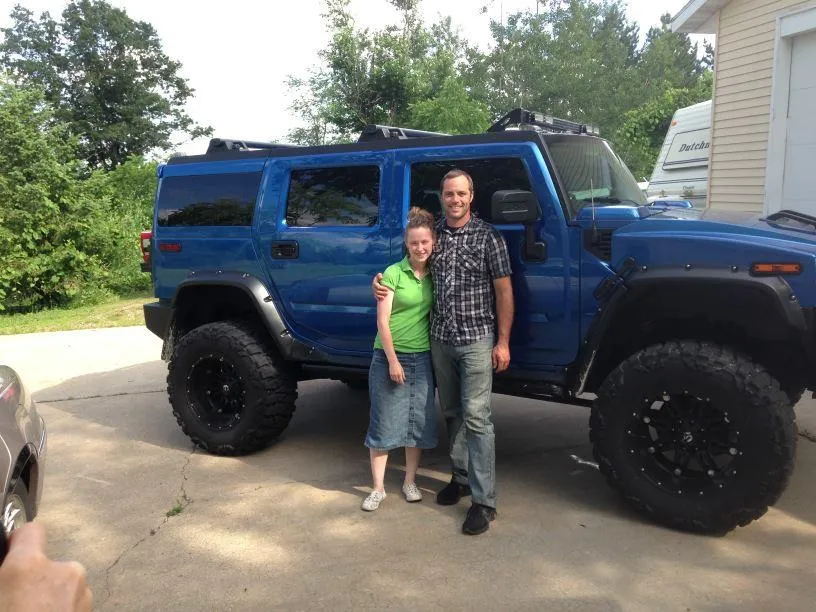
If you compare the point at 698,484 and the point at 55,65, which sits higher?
the point at 55,65

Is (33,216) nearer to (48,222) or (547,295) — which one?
(48,222)

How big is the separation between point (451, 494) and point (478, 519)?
382mm

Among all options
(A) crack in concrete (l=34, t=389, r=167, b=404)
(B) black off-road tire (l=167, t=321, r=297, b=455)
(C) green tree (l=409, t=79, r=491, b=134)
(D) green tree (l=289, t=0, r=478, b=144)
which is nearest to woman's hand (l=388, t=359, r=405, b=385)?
(B) black off-road tire (l=167, t=321, r=297, b=455)

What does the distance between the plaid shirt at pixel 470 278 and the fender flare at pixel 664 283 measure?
0.49 m

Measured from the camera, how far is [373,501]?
393 cm

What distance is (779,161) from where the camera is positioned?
916 centimetres

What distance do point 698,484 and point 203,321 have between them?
3440 millimetres

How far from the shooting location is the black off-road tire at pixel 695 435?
323cm

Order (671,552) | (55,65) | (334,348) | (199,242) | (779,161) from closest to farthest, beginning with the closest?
(671,552) → (334,348) → (199,242) → (779,161) → (55,65)

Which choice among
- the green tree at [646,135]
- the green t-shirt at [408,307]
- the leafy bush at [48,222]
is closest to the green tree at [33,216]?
the leafy bush at [48,222]

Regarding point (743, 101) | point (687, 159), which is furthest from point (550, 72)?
point (743, 101)

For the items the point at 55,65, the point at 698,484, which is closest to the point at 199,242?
the point at 698,484

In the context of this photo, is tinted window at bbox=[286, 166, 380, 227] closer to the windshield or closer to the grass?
the windshield

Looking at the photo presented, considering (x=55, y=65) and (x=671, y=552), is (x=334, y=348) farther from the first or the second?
(x=55, y=65)
